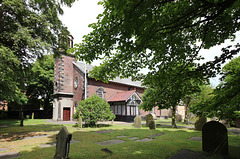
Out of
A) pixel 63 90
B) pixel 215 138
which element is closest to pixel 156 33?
pixel 215 138

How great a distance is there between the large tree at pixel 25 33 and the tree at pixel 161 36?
722 cm

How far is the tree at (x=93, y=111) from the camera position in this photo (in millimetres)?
16578

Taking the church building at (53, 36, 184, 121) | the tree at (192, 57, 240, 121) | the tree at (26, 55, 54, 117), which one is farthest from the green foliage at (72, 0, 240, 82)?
the tree at (26, 55, 54, 117)

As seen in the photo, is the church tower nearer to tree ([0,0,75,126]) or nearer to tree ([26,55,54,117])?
tree ([26,55,54,117])

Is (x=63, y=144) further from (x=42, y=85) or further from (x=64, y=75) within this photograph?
(x=42, y=85)

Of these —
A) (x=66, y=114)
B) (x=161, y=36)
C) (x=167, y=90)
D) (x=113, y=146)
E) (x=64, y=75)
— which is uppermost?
(x=64, y=75)

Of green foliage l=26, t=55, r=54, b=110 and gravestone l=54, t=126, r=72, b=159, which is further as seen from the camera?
green foliage l=26, t=55, r=54, b=110

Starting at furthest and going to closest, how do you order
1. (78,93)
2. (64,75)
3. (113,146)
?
(64,75) < (78,93) < (113,146)

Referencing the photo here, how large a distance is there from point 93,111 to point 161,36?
43.8 ft

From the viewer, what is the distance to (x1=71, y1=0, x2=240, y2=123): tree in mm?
4145

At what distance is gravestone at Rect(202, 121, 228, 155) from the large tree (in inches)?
469

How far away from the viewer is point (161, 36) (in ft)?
16.9

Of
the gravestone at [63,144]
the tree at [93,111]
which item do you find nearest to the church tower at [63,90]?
the tree at [93,111]

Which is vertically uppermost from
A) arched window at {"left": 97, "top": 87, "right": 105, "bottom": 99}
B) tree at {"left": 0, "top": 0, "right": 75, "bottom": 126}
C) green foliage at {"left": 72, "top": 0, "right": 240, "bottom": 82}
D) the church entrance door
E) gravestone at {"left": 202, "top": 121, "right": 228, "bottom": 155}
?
tree at {"left": 0, "top": 0, "right": 75, "bottom": 126}
